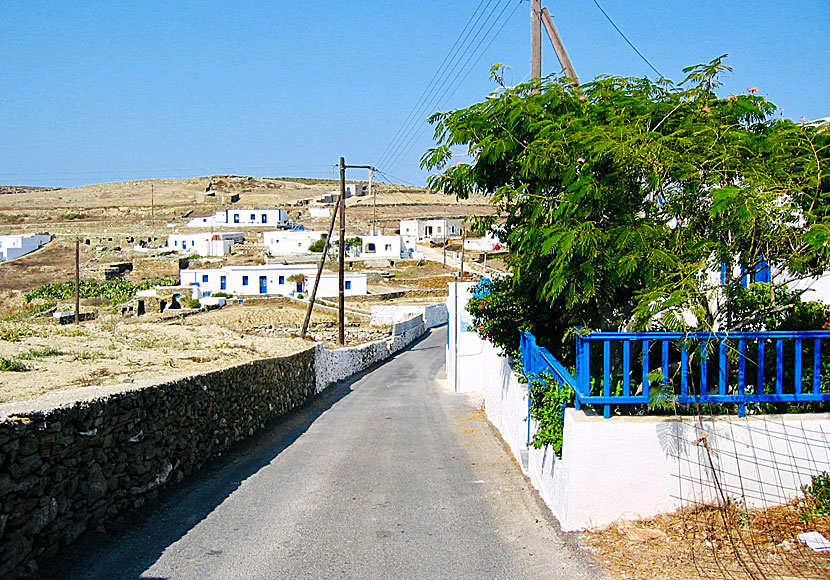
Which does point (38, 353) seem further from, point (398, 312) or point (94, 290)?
point (94, 290)

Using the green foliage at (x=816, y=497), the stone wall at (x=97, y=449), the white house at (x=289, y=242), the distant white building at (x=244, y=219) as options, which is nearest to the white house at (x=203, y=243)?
the white house at (x=289, y=242)

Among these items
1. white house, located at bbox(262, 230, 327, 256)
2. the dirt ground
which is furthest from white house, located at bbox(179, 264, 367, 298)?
the dirt ground

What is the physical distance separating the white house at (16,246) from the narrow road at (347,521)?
3120 inches

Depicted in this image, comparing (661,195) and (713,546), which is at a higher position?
(661,195)

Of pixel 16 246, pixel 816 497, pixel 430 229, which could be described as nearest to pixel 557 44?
pixel 816 497

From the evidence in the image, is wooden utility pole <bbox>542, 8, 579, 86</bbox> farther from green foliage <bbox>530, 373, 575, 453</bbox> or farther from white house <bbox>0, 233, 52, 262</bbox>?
white house <bbox>0, 233, 52, 262</bbox>

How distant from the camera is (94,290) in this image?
202ft

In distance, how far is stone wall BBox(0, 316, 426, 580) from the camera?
21.3 ft

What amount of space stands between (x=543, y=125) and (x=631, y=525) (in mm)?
Result: 4961

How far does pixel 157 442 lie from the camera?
9.78 m

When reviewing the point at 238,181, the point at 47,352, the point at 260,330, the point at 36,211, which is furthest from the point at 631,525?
the point at 238,181

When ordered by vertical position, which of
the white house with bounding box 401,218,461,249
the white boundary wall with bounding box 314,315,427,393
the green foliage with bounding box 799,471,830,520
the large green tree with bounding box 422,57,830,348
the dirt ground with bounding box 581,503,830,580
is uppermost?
the white house with bounding box 401,218,461,249

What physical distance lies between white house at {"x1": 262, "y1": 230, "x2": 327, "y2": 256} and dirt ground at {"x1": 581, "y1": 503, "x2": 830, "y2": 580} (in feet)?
241

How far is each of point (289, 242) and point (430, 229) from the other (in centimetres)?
2714
